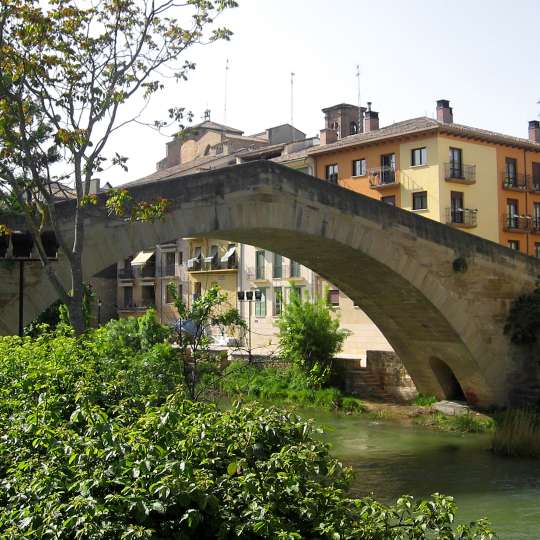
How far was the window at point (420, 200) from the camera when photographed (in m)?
32.9

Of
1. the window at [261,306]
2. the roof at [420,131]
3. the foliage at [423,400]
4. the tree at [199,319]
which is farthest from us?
the window at [261,306]

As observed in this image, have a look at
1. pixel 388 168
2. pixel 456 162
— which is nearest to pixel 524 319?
pixel 456 162

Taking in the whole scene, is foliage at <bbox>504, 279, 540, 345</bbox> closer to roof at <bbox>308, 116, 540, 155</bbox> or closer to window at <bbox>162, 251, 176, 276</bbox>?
roof at <bbox>308, 116, 540, 155</bbox>

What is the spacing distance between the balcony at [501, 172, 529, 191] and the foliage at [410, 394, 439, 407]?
14.1 metres

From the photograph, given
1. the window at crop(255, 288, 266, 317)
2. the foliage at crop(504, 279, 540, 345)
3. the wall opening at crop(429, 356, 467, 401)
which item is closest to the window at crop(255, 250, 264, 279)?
the window at crop(255, 288, 266, 317)

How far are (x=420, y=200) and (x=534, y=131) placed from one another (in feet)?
29.9

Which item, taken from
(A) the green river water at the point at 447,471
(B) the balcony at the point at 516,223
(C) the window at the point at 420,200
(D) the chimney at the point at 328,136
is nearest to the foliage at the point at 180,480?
(A) the green river water at the point at 447,471

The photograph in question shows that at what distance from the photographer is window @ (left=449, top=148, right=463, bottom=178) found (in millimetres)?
32688

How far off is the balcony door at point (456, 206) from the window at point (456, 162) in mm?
729

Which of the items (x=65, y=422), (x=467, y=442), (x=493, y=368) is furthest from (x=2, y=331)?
(x=493, y=368)

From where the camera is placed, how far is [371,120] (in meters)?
36.9

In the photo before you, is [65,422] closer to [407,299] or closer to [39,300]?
[39,300]

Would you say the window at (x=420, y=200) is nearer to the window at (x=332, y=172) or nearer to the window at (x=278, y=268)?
the window at (x=332, y=172)

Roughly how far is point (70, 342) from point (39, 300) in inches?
195
